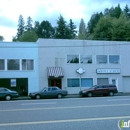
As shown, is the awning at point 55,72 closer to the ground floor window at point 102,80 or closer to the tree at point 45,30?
the ground floor window at point 102,80

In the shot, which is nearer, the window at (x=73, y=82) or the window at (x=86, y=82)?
the window at (x=73, y=82)

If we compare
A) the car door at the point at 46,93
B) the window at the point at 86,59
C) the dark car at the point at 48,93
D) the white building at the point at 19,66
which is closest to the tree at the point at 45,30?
the window at the point at 86,59

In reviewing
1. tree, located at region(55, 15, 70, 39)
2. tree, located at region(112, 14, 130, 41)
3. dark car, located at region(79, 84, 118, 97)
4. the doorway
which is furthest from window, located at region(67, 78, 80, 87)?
tree, located at region(55, 15, 70, 39)

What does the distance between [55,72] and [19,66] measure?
429 centimetres

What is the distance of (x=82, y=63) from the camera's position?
1255 inches

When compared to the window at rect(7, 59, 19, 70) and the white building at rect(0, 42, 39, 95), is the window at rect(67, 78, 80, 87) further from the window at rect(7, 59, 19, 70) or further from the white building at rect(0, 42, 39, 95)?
the window at rect(7, 59, 19, 70)

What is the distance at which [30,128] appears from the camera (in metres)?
8.08

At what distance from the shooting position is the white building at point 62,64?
97.2 ft

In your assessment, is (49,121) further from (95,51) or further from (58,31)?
(58,31)

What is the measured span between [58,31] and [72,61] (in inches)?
1482

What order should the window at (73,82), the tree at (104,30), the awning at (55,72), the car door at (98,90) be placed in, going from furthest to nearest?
the tree at (104,30)
the window at (73,82)
the awning at (55,72)
the car door at (98,90)

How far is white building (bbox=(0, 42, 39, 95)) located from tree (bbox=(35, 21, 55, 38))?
5581 cm

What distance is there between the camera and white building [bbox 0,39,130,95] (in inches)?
1167

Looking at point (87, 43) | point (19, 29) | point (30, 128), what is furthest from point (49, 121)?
point (19, 29)
